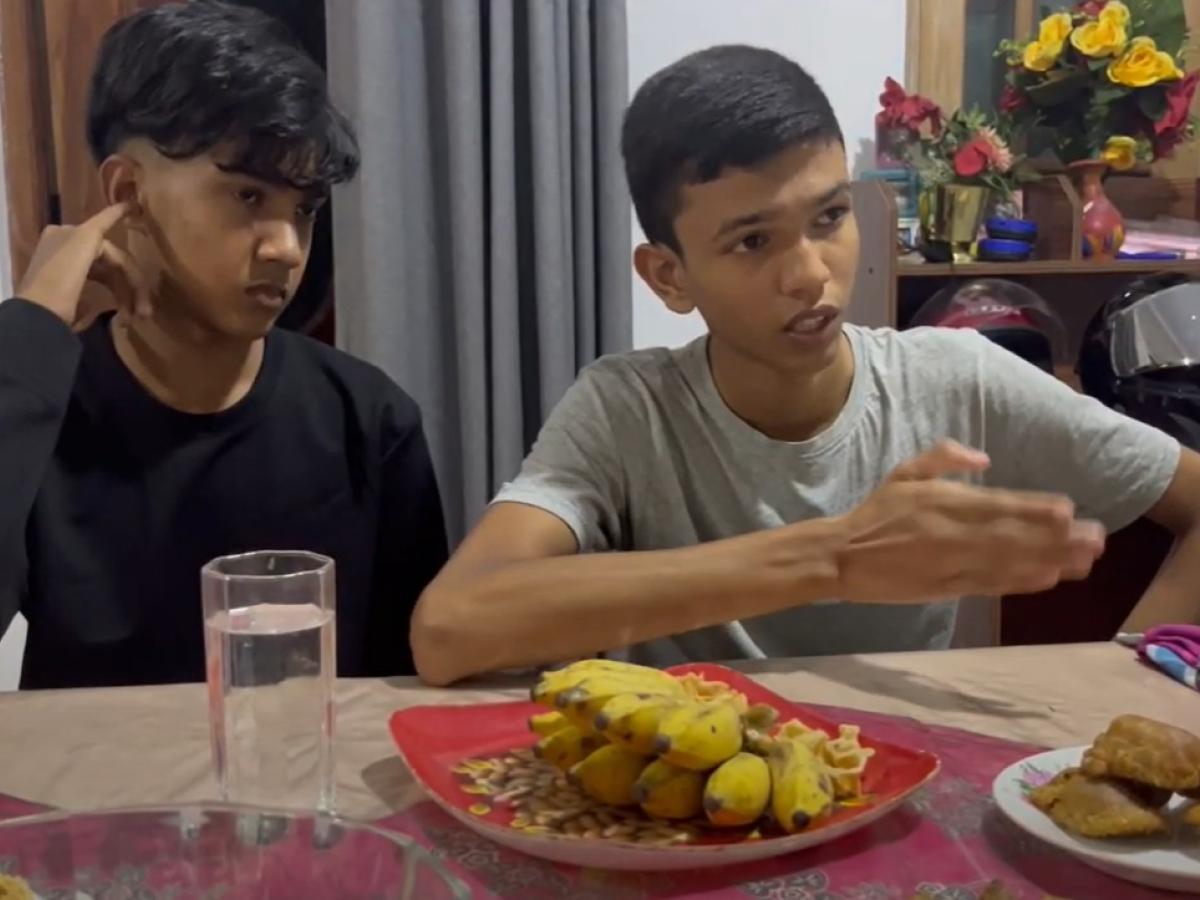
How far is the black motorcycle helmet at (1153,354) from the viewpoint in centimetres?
174

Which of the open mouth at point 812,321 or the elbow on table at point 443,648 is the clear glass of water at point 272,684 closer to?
the elbow on table at point 443,648

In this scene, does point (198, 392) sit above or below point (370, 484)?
above

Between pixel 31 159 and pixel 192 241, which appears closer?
pixel 192 241

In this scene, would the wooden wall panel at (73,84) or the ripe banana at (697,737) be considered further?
the wooden wall panel at (73,84)

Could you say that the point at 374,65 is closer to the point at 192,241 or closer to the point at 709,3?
the point at 709,3

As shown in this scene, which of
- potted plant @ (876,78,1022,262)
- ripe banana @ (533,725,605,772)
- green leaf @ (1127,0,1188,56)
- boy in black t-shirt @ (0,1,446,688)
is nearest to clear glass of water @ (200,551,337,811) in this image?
ripe banana @ (533,725,605,772)

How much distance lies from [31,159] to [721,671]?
185 cm

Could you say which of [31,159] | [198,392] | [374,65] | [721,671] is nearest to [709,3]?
[374,65]

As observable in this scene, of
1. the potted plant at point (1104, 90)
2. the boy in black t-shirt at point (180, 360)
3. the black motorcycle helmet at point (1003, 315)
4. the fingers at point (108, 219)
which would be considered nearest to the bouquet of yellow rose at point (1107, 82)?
the potted plant at point (1104, 90)

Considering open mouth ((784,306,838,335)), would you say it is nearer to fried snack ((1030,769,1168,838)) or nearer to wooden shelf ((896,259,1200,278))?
fried snack ((1030,769,1168,838))

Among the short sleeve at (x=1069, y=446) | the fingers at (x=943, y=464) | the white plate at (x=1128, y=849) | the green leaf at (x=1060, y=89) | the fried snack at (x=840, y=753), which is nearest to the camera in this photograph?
the white plate at (x=1128, y=849)

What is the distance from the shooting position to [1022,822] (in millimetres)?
742

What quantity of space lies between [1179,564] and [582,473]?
1.99ft

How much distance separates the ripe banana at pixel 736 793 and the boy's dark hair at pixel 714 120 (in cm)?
69
